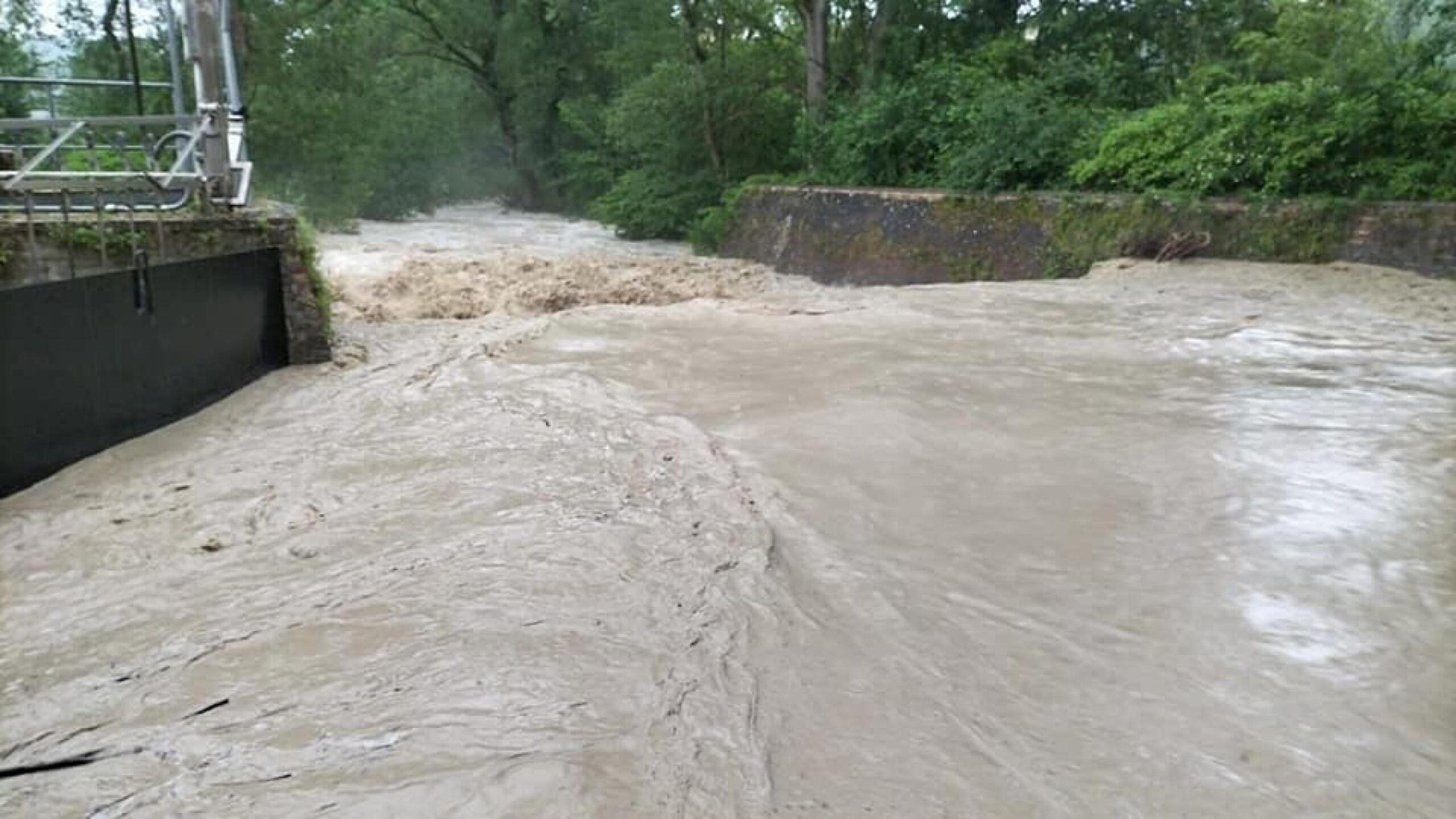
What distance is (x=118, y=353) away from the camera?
25.1 ft

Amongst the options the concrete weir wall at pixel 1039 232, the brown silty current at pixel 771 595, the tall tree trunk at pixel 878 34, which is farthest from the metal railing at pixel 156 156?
the tall tree trunk at pixel 878 34

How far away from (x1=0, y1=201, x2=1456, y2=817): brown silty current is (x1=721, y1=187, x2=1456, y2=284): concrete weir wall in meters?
2.60

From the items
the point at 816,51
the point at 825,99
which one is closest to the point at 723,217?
the point at 825,99

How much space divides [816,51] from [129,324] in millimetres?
17822

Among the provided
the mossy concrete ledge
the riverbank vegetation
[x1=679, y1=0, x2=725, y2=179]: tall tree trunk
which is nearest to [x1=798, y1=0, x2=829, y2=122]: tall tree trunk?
the riverbank vegetation

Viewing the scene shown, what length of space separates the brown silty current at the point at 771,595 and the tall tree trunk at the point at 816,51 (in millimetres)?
15082

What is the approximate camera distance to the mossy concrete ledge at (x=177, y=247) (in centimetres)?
715

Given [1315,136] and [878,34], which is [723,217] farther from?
[1315,136]

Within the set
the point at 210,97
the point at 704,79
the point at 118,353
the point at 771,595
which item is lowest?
the point at 771,595

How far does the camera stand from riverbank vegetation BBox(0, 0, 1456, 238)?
12.7 metres

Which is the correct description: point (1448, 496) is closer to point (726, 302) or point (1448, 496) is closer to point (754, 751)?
point (754, 751)

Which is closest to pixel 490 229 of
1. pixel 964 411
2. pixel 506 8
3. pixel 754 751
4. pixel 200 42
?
pixel 506 8

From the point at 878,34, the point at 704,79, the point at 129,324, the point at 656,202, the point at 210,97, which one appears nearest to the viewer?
the point at 129,324

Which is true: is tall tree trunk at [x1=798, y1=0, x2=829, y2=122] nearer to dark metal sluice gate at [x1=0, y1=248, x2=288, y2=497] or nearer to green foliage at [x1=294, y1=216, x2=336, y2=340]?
green foliage at [x1=294, y1=216, x2=336, y2=340]
